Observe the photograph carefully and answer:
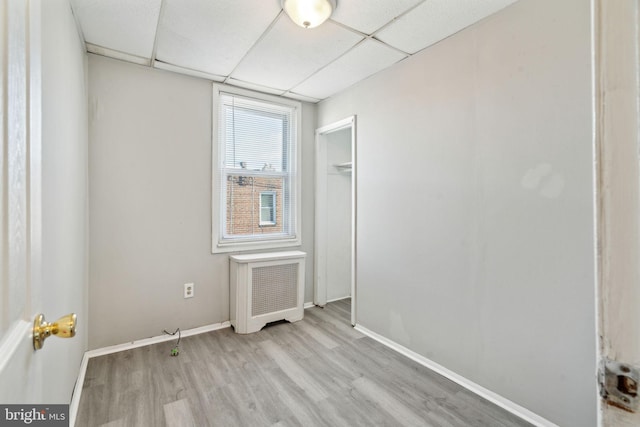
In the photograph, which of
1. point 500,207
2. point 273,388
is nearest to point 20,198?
point 273,388

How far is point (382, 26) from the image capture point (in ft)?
6.62

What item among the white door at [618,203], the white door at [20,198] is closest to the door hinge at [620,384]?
the white door at [618,203]

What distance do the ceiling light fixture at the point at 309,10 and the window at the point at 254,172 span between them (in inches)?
56.7

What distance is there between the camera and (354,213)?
3.03 meters

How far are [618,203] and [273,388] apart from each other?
84.6 inches

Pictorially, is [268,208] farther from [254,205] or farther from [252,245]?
[252,245]

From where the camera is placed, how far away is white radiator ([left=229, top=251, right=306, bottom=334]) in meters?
2.85

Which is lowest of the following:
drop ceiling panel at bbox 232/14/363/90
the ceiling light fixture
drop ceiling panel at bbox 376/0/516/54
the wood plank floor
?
the wood plank floor

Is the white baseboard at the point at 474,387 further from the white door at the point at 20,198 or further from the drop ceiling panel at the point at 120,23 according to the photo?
the drop ceiling panel at the point at 120,23

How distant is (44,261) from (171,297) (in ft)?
5.38

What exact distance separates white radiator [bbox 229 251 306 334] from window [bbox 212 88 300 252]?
1.00 ft

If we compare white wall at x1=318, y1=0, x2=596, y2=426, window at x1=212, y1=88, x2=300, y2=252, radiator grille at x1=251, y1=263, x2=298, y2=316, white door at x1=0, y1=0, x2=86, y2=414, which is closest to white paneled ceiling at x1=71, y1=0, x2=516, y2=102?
white wall at x1=318, y1=0, x2=596, y2=426

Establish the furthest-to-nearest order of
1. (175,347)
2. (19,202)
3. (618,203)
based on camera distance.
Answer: (175,347) < (19,202) < (618,203)

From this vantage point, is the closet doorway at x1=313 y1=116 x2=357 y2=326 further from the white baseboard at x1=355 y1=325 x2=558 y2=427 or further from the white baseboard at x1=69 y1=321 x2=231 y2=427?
the white baseboard at x1=69 y1=321 x2=231 y2=427
